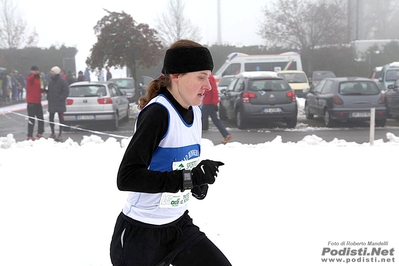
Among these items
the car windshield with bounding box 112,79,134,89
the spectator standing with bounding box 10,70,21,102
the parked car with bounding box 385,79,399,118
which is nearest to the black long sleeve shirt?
the parked car with bounding box 385,79,399,118

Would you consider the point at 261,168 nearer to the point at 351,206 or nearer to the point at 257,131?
the point at 351,206

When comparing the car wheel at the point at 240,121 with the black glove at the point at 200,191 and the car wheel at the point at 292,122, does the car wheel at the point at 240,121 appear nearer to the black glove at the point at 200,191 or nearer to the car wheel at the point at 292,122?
the car wheel at the point at 292,122

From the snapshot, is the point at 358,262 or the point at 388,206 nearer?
the point at 358,262

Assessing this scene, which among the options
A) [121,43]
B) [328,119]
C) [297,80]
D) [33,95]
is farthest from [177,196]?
[297,80]

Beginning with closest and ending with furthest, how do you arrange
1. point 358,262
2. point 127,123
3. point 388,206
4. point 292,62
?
point 358,262 → point 388,206 → point 127,123 → point 292,62

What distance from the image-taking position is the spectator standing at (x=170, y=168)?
2.37 metres

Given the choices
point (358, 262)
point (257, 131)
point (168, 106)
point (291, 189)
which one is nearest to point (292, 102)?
point (257, 131)

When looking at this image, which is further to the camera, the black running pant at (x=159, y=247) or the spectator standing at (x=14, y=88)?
the spectator standing at (x=14, y=88)

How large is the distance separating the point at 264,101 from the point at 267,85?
1.93 feet

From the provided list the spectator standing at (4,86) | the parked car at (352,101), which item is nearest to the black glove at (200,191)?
the parked car at (352,101)

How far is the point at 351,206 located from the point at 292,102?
9.51 metres

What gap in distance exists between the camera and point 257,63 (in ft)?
91.6

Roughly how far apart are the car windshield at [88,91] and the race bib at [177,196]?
13.3 metres

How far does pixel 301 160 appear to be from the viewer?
7562 mm
